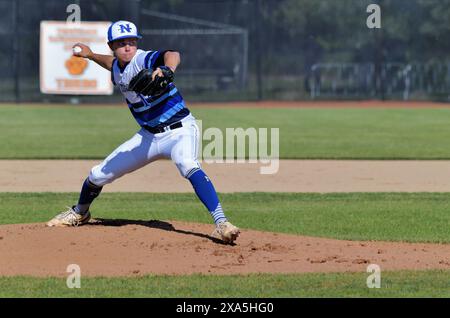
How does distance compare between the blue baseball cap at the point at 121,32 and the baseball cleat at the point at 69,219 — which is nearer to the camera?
the blue baseball cap at the point at 121,32

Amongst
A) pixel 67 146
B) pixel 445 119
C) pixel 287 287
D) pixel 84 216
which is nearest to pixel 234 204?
pixel 84 216

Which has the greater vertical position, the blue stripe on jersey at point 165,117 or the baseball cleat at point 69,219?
the blue stripe on jersey at point 165,117

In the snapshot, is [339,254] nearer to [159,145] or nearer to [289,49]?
[159,145]

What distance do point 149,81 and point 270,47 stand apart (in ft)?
85.9

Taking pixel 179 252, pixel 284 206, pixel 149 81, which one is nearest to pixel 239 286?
pixel 179 252

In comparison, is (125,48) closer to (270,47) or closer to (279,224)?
(279,224)

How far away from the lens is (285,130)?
72.0ft

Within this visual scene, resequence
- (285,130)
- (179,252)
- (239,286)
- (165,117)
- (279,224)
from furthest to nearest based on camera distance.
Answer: (285,130) → (279,224) → (165,117) → (179,252) → (239,286)

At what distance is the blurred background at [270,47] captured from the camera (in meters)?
32.2

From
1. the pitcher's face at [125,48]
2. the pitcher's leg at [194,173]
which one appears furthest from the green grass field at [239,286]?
the pitcher's face at [125,48]

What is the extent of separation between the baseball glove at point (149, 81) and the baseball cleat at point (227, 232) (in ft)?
3.96

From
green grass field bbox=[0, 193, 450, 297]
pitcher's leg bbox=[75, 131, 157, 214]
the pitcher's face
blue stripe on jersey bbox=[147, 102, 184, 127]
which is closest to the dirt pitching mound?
green grass field bbox=[0, 193, 450, 297]

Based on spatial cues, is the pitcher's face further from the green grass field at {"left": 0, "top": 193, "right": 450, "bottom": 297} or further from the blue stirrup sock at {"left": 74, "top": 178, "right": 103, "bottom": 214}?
the green grass field at {"left": 0, "top": 193, "right": 450, "bottom": 297}

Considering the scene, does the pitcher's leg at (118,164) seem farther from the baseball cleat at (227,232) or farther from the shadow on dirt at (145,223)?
the baseball cleat at (227,232)
